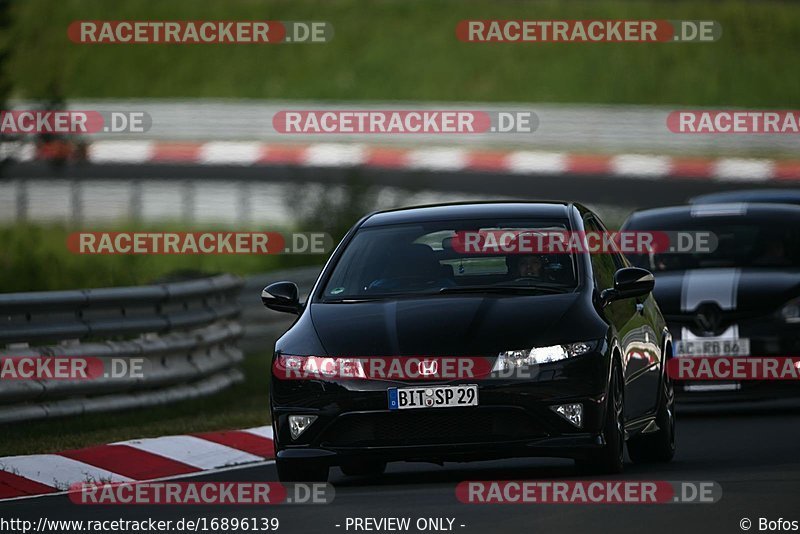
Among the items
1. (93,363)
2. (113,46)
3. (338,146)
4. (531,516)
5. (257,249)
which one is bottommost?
(531,516)

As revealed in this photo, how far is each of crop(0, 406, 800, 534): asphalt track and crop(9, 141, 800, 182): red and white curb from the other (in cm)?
2173

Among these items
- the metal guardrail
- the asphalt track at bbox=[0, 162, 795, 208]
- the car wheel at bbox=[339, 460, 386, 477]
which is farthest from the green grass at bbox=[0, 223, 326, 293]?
the car wheel at bbox=[339, 460, 386, 477]

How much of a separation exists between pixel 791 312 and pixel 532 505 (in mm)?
5947

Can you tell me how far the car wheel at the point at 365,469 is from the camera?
10.7 meters

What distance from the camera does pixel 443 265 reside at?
10.6 meters

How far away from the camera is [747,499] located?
8.91 metres

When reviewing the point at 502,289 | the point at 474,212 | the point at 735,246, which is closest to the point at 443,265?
the point at 502,289

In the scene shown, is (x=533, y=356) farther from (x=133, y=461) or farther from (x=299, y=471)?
(x=133, y=461)

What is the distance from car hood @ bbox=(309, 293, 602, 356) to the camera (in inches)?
378

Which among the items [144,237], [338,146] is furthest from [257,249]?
[338,146]

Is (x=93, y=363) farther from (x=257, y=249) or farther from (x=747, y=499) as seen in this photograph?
(x=257, y=249)

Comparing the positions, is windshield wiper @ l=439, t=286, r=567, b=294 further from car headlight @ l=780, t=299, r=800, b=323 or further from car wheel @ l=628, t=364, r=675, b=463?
car headlight @ l=780, t=299, r=800, b=323

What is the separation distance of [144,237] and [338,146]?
28.8 feet

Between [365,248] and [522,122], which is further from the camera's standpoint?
[522,122]
